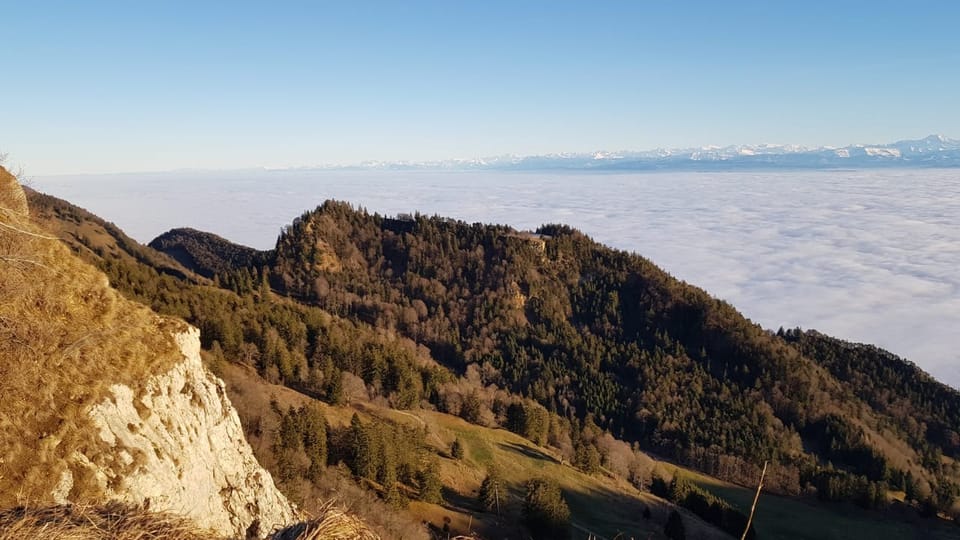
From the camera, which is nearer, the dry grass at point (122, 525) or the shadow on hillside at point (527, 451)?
the dry grass at point (122, 525)

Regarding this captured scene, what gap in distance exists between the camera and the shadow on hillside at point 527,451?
2943 inches

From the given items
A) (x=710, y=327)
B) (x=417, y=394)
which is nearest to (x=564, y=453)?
(x=417, y=394)

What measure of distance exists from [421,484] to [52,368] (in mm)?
40879

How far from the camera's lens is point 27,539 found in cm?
576

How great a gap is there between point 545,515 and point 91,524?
50.1m

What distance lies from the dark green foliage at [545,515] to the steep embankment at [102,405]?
101 ft

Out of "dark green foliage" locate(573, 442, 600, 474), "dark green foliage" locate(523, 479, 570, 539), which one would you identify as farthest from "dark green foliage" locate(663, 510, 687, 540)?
"dark green foliage" locate(573, 442, 600, 474)

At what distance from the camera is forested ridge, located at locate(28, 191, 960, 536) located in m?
Result: 83.9

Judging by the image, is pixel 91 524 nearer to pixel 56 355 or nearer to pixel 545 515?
pixel 56 355

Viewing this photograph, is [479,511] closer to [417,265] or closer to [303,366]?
[303,366]

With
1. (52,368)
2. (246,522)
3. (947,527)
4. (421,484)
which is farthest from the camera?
(947,527)

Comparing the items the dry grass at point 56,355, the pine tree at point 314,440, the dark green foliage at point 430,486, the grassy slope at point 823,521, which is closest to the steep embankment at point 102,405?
the dry grass at point 56,355

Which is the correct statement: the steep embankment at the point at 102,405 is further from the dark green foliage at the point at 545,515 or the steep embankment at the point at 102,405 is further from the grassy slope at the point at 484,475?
the dark green foliage at the point at 545,515

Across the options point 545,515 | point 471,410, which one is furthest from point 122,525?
point 471,410
